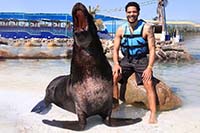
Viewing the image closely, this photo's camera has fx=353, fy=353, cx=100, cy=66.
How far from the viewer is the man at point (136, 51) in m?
5.92

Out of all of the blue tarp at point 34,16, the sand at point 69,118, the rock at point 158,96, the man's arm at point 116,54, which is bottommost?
the sand at point 69,118

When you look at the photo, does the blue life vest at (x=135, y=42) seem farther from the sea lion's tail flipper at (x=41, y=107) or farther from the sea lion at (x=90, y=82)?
the sea lion's tail flipper at (x=41, y=107)

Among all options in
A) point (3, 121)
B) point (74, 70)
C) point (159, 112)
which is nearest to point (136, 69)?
point (159, 112)

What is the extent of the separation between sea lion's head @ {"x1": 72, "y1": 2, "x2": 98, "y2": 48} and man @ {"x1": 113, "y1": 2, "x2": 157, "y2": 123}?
954 millimetres

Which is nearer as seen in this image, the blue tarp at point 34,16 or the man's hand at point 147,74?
the man's hand at point 147,74

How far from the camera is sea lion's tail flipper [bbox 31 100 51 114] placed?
6572mm

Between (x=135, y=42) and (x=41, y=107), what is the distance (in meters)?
2.19

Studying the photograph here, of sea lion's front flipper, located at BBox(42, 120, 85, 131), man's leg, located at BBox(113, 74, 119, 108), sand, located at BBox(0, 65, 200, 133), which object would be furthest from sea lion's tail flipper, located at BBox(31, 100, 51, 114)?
man's leg, located at BBox(113, 74, 119, 108)

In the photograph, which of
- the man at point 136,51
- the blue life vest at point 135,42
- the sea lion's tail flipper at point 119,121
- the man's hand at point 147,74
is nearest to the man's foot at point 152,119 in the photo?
the man at point 136,51

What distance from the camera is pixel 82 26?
5.04 meters

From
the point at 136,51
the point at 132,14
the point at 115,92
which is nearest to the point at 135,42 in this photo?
the point at 136,51

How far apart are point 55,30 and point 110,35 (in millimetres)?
6861

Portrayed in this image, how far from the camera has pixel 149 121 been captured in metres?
5.77

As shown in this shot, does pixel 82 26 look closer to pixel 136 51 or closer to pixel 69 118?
pixel 136 51
